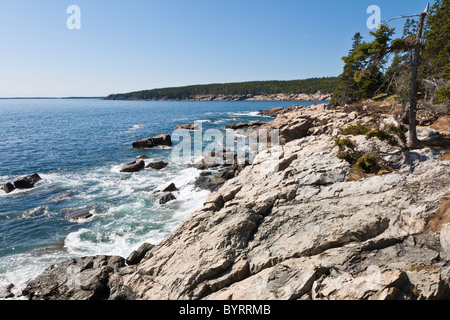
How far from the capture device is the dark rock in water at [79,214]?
69.0ft

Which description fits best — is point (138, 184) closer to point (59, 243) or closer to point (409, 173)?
point (59, 243)

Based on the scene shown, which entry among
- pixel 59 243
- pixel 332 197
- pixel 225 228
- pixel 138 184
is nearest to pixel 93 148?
pixel 138 184

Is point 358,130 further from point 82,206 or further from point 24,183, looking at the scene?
point 24,183

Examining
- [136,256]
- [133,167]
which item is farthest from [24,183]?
[136,256]

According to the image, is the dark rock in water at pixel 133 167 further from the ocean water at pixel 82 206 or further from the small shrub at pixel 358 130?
the small shrub at pixel 358 130

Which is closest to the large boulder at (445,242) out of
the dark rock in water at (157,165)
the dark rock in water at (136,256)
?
the dark rock in water at (136,256)

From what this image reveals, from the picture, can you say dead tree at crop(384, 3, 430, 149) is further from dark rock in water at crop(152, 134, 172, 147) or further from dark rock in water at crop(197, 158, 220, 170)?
dark rock in water at crop(152, 134, 172, 147)

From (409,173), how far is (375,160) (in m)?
1.80

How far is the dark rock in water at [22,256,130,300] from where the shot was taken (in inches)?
477

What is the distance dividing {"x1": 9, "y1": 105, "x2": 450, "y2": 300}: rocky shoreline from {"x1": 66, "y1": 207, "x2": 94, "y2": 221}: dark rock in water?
716 cm

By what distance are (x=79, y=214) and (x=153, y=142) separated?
96.6ft

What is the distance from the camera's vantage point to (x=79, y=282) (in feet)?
41.8

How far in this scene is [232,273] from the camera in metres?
9.80

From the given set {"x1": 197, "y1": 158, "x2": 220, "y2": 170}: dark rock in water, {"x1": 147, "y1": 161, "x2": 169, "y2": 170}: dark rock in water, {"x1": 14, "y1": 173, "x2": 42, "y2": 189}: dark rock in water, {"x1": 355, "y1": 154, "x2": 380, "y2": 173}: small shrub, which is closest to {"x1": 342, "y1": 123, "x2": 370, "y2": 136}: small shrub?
{"x1": 355, "y1": 154, "x2": 380, "y2": 173}: small shrub
